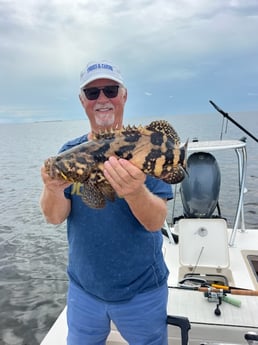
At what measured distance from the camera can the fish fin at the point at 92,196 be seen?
2.60 m

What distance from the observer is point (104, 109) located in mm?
3027

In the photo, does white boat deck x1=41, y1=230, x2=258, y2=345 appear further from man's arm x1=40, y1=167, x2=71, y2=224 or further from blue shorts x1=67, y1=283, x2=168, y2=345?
man's arm x1=40, y1=167, x2=71, y2=224

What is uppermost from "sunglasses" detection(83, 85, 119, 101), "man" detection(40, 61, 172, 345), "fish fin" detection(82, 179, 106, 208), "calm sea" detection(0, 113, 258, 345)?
"sunglasses" detection(83, 85, 119, 101)

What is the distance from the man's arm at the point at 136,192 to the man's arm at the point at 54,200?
468mm

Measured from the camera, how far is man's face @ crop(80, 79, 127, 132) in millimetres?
3021

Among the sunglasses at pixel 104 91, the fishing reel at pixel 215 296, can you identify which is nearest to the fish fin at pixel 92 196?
the sunglasses at pixel 104 91

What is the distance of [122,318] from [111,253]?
0.55 metres

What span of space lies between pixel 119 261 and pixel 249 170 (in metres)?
26.2

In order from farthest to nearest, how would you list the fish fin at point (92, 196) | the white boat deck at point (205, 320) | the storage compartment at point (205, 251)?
the storage compartment at point (205, 251), the white boat deck at point (205, 320), the fish fin at point (92, 196)

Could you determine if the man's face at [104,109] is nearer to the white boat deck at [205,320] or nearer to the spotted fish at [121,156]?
the spotted fish at [121,156]

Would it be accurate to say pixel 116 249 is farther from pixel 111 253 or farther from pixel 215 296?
pixel 215 296

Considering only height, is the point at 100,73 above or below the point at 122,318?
above

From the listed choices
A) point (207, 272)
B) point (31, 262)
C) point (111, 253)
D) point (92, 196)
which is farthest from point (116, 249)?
point (31, 262)

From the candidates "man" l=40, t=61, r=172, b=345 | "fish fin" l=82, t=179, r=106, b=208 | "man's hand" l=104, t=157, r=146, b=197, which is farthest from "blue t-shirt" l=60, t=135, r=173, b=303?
"man's hand" l=104, t=157, r=146, b=197
